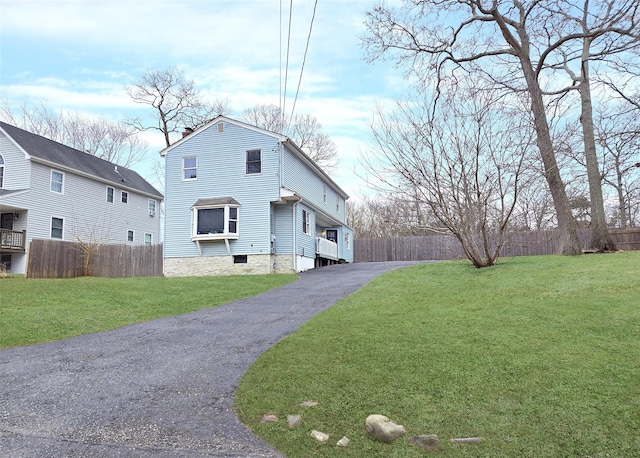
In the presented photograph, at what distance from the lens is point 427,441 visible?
11.5ft

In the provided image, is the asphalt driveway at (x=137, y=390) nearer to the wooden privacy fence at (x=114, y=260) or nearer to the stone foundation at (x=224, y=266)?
the stone foundation at (x=224, y=266)

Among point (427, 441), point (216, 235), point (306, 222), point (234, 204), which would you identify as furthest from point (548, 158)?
point (216, 235)

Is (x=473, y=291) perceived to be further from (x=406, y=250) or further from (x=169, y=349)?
(x=406, y=250)

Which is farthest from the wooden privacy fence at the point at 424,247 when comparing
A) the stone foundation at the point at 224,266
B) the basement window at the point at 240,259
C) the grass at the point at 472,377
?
the grass at the point at 472,377

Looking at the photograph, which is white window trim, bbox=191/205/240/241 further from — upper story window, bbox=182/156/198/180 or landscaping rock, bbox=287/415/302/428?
landscaping rock, bbox=287/415/302/428

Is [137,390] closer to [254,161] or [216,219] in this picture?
[216,219]

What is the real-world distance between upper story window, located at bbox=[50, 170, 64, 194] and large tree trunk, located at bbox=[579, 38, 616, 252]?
2415 centimetres

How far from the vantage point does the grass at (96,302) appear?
28.0 feet

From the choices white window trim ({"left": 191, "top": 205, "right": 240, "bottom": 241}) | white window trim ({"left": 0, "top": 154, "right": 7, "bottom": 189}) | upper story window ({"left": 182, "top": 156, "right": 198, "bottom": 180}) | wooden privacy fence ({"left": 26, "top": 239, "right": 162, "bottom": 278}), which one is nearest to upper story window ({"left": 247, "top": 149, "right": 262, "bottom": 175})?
white window trim ({"left": 191, "top": 205, "right": 240, "bottom": 241})

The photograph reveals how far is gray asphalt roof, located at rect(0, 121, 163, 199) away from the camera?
2217cm

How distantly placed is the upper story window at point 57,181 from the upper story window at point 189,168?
790cm

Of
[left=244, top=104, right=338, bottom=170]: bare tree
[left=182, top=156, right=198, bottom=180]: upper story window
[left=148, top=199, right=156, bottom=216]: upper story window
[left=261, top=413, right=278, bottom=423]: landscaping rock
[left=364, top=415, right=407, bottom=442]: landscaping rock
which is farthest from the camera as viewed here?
[left=244, top=104, right=338, bottom=170]: bare tree

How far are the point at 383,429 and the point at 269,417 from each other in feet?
3.82

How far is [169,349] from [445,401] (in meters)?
4.53
